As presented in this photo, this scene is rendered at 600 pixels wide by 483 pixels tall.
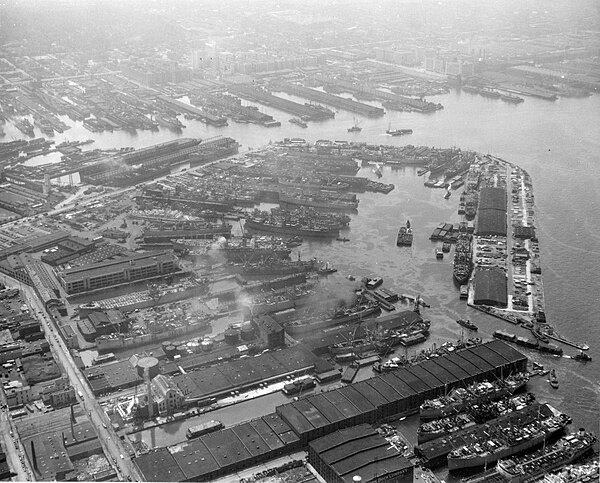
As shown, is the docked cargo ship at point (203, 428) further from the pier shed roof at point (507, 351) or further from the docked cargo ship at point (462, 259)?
the docked cargo ship at point (462, 259)

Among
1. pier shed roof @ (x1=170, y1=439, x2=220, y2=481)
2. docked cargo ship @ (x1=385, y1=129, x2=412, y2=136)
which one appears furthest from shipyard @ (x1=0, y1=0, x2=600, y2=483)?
docked cargo ship @ (x1=385, y1=129, x2=412, y2=136)

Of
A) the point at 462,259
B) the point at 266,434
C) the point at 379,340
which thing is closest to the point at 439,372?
the point at 379,340

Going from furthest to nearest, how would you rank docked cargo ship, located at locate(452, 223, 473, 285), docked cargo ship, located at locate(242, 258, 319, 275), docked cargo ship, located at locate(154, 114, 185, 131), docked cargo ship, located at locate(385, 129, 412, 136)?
docked cargo ship, located at locate(154, 114, 185, 131) < docked cargo ship, located at locate(385, 129, 412, 136) < docked cargo ship, located at locate(242, 258, 319, 275) < docked cargo ship, located at locate(452, 223, 473, 285)

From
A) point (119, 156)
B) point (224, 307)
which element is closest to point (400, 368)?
point (224, 307)

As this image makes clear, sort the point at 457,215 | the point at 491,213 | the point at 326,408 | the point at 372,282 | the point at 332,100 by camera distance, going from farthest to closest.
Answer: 1. the point at 332,100
2. the point at 457,215
3. the point at 491,213
4. the point at 372,282
5. the point at 326,408

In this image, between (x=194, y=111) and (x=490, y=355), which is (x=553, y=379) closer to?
(x=490, y=355)

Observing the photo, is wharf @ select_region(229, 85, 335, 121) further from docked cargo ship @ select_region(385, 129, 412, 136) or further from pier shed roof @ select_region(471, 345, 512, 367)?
pier shed roof @ select_region(471, 345, 512, 367)
